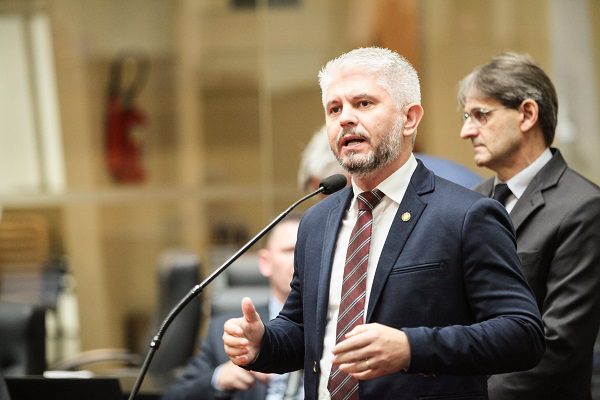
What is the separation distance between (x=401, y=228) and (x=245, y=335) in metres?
0.34

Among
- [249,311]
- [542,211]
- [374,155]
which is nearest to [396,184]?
[374,155]

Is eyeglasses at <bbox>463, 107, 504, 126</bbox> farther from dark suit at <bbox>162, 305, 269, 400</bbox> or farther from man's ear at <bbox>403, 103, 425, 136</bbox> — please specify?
dark suit at <bbox>162, 305, 269, 400</bbox>

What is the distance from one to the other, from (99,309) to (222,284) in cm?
334

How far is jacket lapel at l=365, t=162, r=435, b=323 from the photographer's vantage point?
5.42 ft

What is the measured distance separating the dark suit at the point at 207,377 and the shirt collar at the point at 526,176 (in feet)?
3.37

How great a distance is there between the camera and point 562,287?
6.91 feet

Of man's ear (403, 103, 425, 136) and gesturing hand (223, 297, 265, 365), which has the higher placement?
man's ear (403, 103, 425, 136)

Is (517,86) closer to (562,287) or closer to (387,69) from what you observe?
(562,287)

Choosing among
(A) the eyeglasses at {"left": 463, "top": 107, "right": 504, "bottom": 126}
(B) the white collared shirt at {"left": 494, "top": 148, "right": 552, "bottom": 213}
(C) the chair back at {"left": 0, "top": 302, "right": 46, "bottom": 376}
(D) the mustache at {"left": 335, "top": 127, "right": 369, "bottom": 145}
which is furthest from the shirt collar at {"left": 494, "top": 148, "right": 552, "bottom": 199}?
(C) the chair back at {"left": 0, "top": 302, "right": 46, "bottom": 376}

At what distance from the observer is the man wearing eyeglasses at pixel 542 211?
2104 millimetres

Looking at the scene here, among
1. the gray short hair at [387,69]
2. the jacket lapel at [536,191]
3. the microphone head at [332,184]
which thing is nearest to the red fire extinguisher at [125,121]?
the jacket lapel at [536,191]

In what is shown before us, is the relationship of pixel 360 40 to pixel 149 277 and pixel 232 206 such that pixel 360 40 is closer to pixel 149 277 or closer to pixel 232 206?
pixel 232 206

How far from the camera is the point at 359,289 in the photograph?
5.58 ft

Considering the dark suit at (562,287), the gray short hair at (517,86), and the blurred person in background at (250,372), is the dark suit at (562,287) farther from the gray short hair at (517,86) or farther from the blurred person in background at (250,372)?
the blurred person in background at (250,372)
